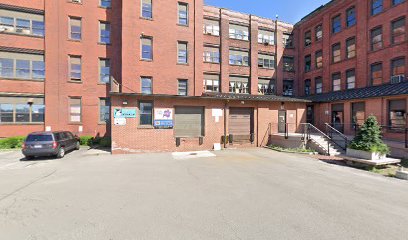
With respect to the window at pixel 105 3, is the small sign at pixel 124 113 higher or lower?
lower

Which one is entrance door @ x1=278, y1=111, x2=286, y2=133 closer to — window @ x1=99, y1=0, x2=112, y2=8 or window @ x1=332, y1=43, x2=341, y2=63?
window @ x1=332, y1=43, x2=341, y2=63

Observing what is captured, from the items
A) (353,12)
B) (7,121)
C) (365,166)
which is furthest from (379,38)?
(7,121)

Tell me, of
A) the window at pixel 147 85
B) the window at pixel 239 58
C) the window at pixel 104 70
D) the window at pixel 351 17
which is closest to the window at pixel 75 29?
the window at pixel 104 70

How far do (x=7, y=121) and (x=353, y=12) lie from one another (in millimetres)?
37007

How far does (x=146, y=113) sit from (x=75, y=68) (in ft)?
38.3

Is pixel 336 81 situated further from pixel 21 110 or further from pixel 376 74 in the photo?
pixel 21 110

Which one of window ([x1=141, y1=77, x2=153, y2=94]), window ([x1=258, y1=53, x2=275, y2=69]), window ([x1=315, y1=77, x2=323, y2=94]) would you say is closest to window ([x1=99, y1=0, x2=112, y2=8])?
window ([x1=141, y1=77, x2=153, y2=94])

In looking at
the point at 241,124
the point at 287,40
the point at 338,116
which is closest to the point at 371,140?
the point at 241,124

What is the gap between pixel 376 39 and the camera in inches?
794

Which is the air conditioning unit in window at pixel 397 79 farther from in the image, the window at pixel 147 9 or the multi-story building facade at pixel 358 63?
the window at pixel 147 9

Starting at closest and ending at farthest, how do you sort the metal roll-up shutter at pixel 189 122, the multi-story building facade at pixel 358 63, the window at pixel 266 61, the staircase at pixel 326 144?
the staircase at pixel 326 144
the metal roll-up shutter at pixel 189 122
the multi-story building facade at pixel 358 63
the window at pixel 266 61

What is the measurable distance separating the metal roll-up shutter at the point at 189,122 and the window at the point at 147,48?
26.2ft

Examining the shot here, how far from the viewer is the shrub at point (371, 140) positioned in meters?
10.8

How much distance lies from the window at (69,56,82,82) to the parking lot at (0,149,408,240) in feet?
45.6
